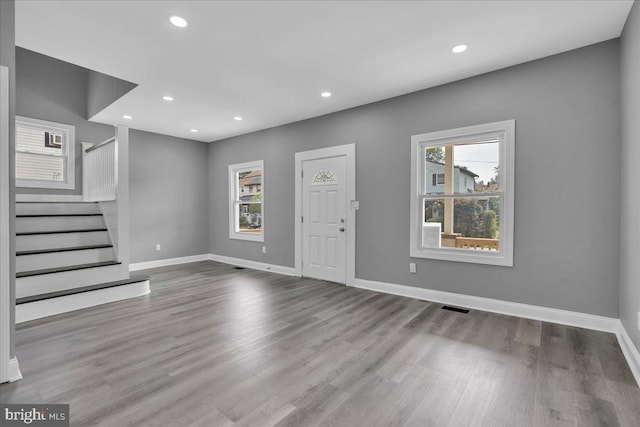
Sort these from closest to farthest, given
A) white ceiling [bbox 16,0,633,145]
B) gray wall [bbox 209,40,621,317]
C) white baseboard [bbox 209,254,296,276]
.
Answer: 1. white ceiling [bbox 16,0,633,145]
2. gray wall [bbox 209,40,621,317]
3. white baseboard [bbox 209,254,296,276]

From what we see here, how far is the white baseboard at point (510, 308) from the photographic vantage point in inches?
112

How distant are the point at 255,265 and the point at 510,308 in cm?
433

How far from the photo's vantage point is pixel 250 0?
2.23m

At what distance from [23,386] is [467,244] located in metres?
4.20

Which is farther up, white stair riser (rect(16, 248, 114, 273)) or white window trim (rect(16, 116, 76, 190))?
white window trim (rect(16, 116, 76, 190))

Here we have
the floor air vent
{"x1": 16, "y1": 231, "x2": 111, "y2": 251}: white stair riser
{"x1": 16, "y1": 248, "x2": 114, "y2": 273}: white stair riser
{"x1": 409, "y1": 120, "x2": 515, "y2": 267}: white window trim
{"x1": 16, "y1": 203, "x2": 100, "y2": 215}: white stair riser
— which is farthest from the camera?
{"x1": 16, "y1": 203, "x2": 100, "y2": 215}: white stair riser

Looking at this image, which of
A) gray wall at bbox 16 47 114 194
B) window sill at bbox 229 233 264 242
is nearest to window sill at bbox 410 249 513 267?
window sill at bbox 229 233 264 242

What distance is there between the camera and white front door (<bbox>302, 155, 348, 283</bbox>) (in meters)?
4.73

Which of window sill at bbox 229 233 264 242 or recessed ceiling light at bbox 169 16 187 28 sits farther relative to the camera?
window sill at bbox 229 233 264 242

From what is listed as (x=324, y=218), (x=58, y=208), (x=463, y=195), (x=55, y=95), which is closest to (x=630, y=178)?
(x=463, y=195)

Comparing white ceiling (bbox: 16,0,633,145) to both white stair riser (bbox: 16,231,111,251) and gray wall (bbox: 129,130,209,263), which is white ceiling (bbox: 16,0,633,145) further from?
gray wall (bbox: 129,130,209,263)

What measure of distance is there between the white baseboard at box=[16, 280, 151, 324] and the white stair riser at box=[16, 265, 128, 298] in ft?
0.77

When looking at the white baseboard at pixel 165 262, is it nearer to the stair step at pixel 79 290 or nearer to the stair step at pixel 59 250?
the stair step at pixel 59 250

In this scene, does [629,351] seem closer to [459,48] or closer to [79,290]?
[459,48]
